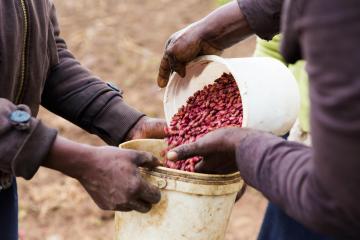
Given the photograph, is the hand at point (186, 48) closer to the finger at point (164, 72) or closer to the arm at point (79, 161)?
the finger at point (164, 72)

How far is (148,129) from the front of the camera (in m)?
2.25

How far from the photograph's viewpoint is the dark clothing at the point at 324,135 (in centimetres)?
110

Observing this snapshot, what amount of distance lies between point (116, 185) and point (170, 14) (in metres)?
4.61

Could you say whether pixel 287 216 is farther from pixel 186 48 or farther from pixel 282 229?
pixel 186 48

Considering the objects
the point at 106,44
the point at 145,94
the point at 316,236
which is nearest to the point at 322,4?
the point at 316,236

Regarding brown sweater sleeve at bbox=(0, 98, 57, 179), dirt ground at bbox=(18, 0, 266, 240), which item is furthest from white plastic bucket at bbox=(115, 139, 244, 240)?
dirt ground at bbox=(18, 0, 266, 240)

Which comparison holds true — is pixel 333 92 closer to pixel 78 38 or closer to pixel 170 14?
pixel 78 38

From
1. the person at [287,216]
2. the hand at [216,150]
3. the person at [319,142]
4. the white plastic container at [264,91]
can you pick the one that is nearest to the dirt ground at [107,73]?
the person at [287,216]

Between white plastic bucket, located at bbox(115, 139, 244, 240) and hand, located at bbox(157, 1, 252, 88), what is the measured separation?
17.4 inches

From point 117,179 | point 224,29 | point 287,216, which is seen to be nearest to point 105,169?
point 117,179

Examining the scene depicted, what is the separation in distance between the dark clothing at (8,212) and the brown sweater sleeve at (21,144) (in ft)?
1.31

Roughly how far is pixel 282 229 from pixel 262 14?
81 cm

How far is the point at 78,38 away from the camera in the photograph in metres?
5.63

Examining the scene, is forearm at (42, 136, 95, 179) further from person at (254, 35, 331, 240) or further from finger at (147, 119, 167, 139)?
person at (254, 35, 331, 240)
